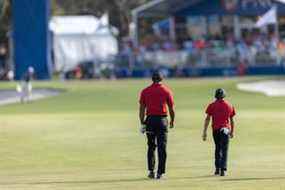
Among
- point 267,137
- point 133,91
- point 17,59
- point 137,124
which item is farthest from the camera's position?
point 17,59

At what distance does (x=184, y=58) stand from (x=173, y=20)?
8.19 metres

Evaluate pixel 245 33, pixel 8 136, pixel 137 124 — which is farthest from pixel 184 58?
pixel 8 136

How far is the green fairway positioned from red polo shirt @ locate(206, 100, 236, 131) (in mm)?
872

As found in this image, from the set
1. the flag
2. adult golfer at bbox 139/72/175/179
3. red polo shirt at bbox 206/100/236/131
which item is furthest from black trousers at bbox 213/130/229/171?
the flag

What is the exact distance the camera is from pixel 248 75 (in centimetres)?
6894

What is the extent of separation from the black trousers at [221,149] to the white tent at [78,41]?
6223cm

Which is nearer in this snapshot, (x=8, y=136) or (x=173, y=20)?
(x=8, y=136)

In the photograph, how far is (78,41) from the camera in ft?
271

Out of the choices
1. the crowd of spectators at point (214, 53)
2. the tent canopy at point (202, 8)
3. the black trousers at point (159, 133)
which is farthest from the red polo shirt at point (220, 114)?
the tent canopy at point (202, 8)

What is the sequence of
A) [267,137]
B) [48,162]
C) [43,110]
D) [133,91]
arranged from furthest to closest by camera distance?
1. [133,91]
2. [43,110]
3. [267,137]
4. [48,162]

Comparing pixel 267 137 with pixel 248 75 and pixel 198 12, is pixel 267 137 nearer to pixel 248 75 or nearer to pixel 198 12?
pixel 248 75

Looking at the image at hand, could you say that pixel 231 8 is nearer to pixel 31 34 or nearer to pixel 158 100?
pixel 31 34

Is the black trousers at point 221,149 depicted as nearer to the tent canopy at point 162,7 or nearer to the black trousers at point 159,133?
the black trousers at point 159,133

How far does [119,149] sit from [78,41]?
5760 cm
